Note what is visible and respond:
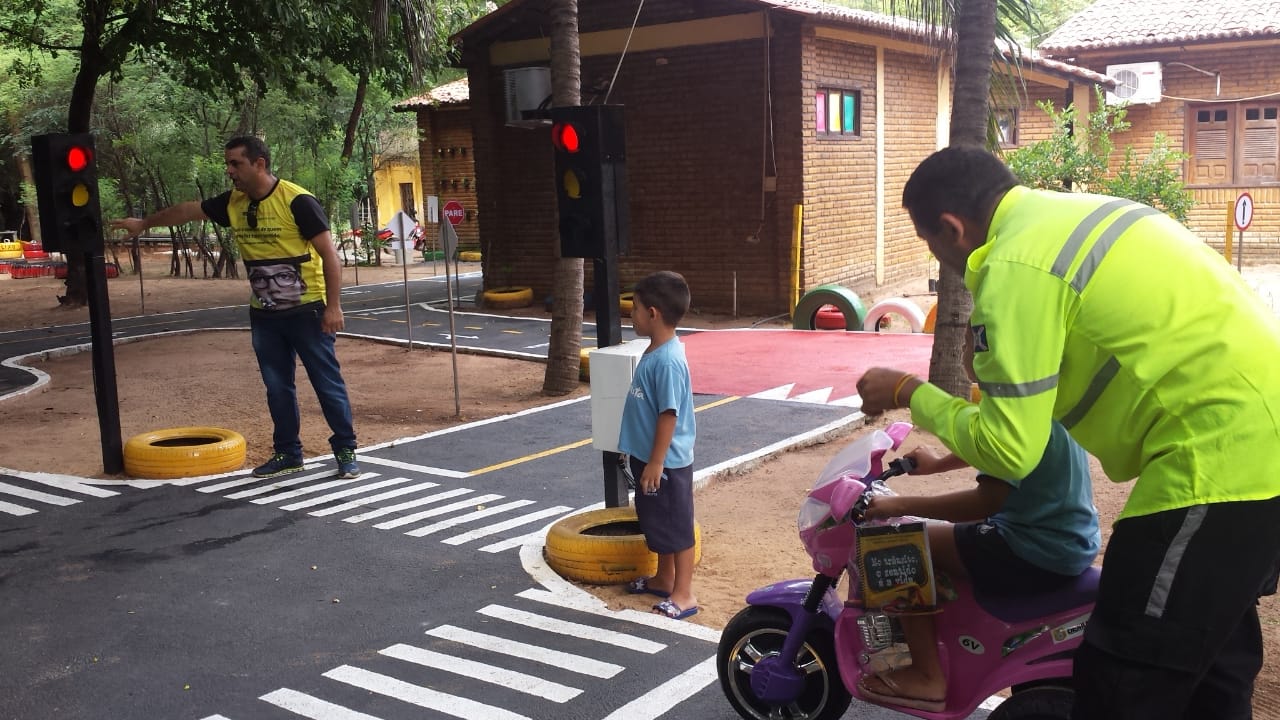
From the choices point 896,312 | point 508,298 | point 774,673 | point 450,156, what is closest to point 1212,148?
point 896,312

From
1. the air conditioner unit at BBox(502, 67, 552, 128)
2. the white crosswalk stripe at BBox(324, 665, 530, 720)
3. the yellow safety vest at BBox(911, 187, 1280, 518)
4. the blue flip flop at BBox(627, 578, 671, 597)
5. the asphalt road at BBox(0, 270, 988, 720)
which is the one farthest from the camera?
the air conditioner unit at BBox(502, 67, 552, 128)

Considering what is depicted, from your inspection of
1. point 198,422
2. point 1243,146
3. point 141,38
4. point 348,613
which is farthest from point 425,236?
point 348,613

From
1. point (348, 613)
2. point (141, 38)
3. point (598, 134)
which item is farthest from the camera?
point (141, 38)

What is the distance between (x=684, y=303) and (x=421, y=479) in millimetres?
3839

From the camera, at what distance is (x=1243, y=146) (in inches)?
981

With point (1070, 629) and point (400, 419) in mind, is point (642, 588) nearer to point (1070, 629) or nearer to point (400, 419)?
point (1070, 629)

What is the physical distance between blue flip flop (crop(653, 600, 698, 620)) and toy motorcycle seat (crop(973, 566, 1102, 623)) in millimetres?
2293

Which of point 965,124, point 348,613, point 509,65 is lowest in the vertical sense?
point 348,613

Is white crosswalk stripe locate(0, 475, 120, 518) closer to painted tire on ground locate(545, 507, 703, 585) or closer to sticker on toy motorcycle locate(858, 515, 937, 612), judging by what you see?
painted tire on ground locate(545, 507, 703, 585)

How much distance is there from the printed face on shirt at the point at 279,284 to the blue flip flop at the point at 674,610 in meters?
3.89

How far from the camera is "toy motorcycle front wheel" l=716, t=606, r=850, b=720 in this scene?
12.8ft

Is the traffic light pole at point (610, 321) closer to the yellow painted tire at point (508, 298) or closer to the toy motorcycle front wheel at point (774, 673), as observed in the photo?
the toy motorcycle front wheel at point (774, 673)

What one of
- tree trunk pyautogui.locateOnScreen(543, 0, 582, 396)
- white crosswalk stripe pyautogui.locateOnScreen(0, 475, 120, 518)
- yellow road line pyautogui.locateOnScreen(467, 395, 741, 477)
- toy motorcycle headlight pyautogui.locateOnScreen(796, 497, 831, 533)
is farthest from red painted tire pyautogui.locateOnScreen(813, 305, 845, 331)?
toy motorcycle headlight pyautogui.locateOnScreen(796, 497, 831, 533)

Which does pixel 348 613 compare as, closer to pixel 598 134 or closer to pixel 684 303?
pixel 684 303
